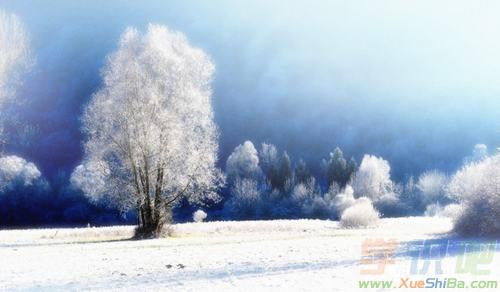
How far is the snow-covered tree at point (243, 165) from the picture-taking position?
13602 centimetres

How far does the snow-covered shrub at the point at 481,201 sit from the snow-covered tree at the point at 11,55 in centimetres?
3216

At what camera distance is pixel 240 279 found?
1467cm

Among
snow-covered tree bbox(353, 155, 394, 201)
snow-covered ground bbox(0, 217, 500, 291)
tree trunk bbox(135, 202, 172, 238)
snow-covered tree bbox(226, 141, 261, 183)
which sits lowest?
snow-covered ground bbox(0, 217, 500, 291)

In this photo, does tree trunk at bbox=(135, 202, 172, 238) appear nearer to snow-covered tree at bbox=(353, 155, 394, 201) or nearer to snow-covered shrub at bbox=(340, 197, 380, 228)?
snow-covered shrub at bbox=(340, 197, 380, 228)

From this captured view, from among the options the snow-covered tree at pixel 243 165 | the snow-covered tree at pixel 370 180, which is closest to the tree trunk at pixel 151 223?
the snow-covered tree at pixel 370 180

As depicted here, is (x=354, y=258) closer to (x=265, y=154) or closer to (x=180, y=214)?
(x=180, y=214)

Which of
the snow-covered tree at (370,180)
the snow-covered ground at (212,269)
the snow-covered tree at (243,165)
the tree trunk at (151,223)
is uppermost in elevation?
the snow-covered tree at (243,165)

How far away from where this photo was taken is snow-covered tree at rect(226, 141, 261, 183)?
136025 mm

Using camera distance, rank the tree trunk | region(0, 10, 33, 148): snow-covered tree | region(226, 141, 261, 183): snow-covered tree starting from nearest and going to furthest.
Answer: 1. the tree trunk
2. region(0, 10, 33, 148): snow-covered tree
3. region(226, 141, 261, 183): snow-covered tree

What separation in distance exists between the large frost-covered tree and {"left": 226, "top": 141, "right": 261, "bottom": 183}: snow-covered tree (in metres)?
98.8

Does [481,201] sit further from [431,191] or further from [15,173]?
[15,173]

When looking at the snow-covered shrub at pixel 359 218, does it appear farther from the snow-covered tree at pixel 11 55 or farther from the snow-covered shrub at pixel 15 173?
the snow-covered shrub at pixel 15 173

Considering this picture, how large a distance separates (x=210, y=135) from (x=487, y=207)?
17.5 m

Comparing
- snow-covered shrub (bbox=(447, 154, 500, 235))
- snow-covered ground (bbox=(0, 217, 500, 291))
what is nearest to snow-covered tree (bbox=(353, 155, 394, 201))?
snow-covered shrub (bbox=(447, 154, 500, 235))
